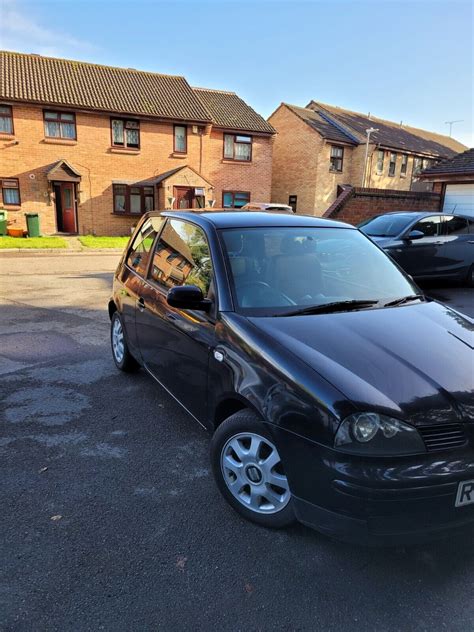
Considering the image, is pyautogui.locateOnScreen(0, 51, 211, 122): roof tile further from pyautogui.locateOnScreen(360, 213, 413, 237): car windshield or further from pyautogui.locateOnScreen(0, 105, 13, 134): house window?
pyautogui.locateOnScreen(360, 213, 413, 237): car windshield

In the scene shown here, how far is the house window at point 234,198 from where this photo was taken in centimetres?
2477

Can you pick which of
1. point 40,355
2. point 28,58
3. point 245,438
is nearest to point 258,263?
point 245,438

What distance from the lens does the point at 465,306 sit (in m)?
8.32

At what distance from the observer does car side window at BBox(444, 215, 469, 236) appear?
9680 millimetres

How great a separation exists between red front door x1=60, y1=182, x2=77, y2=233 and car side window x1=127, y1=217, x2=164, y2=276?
18760mm

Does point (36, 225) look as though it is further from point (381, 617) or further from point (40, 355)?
point (381, 617)

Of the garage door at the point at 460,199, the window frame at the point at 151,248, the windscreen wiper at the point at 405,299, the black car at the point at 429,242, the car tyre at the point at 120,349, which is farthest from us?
the garage door at the point at 460,199

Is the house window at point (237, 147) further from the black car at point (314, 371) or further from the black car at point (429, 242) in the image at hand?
the black car at point (314, 371)

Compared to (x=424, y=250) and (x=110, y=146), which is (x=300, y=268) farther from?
(x=110, y=146)

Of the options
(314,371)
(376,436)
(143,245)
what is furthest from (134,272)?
(376,436)

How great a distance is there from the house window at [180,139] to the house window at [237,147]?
2391 millimetres

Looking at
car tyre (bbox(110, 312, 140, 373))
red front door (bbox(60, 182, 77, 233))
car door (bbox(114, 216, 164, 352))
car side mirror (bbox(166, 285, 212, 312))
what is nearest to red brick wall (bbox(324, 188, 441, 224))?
car door (bbox(114, 216, 164, 352))

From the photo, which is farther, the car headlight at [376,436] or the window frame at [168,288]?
the window frame at [168,288]

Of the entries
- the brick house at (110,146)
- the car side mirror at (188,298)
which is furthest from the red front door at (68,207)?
the car side mirror at (188,298)
